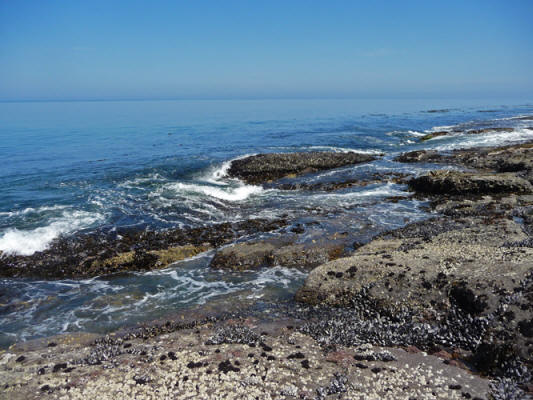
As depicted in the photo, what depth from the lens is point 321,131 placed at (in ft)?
180

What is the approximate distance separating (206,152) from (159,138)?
15969 millimetres

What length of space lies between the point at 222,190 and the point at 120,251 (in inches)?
402

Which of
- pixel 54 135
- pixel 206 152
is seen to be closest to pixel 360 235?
pixel 206 152

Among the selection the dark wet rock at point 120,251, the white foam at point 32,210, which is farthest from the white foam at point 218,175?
the white foam at point 32,210

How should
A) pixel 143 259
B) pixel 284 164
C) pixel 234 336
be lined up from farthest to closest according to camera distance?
pixel 284 164, pixel 143 259, pixel 234 336

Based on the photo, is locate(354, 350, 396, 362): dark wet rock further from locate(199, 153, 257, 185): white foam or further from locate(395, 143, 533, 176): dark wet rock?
locate(395, 143, 533, 176): dark wet rock

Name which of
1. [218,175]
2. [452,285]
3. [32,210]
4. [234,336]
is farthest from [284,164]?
[234,336]

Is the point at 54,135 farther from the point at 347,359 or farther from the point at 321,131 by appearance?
the point at 347,359

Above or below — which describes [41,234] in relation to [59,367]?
above

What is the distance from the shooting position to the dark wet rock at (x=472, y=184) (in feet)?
65.0

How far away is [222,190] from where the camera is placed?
24.2 meters

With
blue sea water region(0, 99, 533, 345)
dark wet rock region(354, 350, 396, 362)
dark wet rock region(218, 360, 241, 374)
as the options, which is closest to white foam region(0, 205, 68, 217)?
blue sea water region(0, 99, 533, 345)

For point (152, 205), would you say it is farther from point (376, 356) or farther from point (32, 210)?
point (376, 356)

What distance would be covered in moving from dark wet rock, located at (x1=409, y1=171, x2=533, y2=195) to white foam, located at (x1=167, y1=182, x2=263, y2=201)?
11.9 meters
